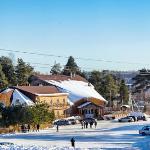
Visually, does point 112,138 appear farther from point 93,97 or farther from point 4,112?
point 93,97

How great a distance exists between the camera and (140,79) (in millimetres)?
138875

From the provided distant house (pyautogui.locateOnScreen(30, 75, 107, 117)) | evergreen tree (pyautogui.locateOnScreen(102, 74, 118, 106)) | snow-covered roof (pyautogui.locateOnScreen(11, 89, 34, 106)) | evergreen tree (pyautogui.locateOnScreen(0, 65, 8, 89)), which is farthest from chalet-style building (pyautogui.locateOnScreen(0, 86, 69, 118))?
evergreen tree (pyautogui.locateOnScreen(102, 74, 118, 106))

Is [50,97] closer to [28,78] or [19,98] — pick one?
[19,98]

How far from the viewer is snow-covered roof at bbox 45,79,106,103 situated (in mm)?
103562

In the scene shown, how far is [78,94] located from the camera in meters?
105

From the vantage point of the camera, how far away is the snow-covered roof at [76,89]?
104 m

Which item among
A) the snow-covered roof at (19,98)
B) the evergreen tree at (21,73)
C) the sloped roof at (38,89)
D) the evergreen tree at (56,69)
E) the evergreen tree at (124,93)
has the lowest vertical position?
the snow-covered roof at (19,98)

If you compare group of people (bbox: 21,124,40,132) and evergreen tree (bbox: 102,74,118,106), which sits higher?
evergreen tree (bbox: 102,74,118,106)

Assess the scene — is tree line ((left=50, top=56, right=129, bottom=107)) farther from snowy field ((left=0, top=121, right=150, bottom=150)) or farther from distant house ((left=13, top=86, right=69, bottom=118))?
snowy field ((left=0, top=121, right=150, bottom=150))

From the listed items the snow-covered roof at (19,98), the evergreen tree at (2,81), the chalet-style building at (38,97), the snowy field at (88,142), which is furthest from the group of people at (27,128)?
the evergreen tree at (2,81)

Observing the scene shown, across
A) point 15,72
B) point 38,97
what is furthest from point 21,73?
point 38,97

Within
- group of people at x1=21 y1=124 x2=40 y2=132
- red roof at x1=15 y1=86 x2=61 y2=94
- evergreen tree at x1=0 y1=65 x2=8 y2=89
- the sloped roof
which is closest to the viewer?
group of people at x1=21 y1=124 x2=40 y2=132

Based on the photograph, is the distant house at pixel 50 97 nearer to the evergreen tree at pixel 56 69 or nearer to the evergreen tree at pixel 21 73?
the evergreen tree at pixel 21 73

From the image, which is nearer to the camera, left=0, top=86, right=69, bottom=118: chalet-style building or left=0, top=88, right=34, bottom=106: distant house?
left=0, top=88, right=34, bottom=106: distant house
